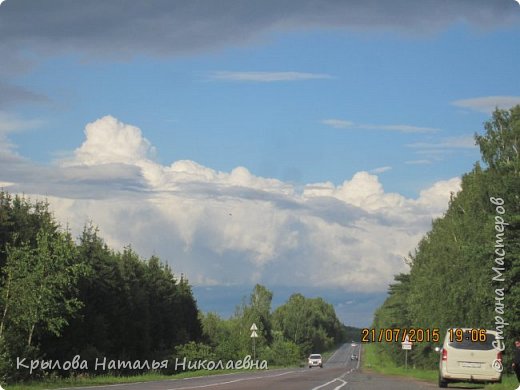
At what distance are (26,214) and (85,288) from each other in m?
7.75

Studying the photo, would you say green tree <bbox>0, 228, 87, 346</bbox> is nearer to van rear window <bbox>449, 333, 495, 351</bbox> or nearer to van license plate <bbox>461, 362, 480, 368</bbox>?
van rear window <bbox>449, 333, 495, 351</bbox>

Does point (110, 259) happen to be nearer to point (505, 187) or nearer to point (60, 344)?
point (60, 344)

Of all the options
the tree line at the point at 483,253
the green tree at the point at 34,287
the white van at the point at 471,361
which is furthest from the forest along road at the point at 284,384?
the tree line at the point at 483,253

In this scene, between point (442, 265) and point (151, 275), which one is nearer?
point (442, 265)

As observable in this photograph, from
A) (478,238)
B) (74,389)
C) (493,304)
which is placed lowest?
(74,389)

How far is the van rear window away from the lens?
32.0 m

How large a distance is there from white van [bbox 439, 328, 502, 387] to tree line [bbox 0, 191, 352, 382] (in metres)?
16.8

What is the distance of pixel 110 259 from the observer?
238 feet

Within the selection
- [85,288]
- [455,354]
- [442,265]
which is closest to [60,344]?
[85,288]

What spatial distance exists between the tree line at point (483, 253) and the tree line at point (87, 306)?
744 inches

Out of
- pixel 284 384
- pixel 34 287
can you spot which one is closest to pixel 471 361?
pixel 284 384

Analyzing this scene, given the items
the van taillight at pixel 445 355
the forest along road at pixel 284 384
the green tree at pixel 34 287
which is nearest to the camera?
the forest along road at pixel 284 384

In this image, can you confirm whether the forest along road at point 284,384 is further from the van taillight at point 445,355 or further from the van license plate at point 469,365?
the van license plate at point 469,365

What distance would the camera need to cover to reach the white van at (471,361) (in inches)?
1256
